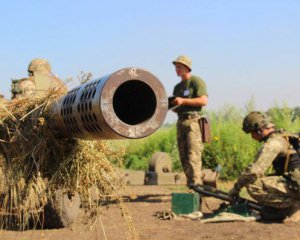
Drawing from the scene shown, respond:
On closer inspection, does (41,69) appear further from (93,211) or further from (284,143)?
(284,143)

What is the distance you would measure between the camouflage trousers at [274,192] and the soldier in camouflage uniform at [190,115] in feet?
4.53

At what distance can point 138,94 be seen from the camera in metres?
3.18

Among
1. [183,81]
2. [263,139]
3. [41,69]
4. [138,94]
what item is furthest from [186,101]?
[138,94]

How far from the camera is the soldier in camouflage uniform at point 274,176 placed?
6883 millimetres

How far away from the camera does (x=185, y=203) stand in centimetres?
757

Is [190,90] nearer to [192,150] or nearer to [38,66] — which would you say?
[192,150]

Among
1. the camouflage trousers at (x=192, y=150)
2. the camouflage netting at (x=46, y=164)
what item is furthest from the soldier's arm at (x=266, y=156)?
the camouflage netting at (x=46, y=164)

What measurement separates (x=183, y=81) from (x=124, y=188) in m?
4.58

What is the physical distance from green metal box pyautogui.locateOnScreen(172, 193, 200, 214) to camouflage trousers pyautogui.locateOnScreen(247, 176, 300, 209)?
777mm

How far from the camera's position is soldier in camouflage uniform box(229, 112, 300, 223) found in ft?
22.6

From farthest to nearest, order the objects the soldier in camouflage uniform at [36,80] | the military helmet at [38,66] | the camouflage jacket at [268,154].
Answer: the camouflage jacket at [268,154] < the military helmet at [38,66] < the soldier in camouflage uniform at [36,80]

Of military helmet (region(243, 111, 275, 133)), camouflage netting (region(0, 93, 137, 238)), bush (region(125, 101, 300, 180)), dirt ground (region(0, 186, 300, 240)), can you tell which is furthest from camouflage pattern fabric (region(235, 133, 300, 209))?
bush (region(125, 101, 300, 180))

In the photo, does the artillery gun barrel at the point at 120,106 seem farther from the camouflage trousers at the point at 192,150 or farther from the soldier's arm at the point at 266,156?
the camouflage trousers at the point at 192,150

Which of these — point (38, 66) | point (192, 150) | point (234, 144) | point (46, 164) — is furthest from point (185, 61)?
point (234, 144)
